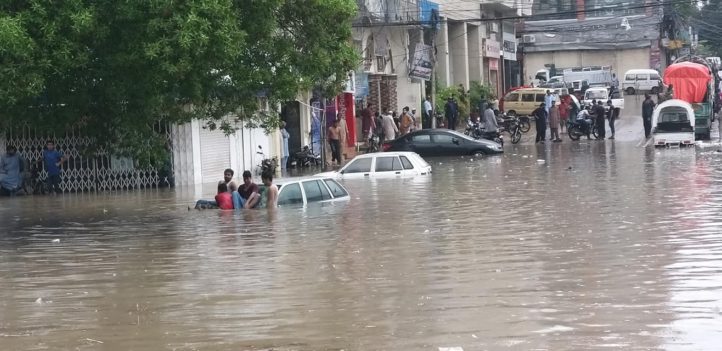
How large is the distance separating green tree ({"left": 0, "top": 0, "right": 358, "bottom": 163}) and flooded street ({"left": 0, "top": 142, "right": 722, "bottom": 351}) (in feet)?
6.08

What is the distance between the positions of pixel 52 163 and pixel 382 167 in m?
7.89

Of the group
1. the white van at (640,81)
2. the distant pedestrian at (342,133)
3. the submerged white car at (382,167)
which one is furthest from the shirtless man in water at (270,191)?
the white van at (640,81)

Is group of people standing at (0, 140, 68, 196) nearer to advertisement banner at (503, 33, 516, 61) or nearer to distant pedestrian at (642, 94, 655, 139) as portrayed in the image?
distant pedestrian at (642, 94, 655, 139)

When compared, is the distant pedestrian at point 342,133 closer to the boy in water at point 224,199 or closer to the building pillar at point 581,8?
the boy in water at point 224,199

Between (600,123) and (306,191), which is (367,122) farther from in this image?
(306,191)

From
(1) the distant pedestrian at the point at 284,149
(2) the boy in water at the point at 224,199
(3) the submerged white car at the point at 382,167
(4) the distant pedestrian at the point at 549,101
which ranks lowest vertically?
(2) the boy in water at the point at 224,199

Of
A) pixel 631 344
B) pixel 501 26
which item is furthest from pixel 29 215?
pixel 501 26

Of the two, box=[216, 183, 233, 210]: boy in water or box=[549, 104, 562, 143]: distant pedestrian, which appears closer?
box=[216, 183, 233, 210]: boy in water

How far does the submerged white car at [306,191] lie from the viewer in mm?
21844

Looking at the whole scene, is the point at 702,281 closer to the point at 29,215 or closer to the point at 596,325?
the point at 596,325

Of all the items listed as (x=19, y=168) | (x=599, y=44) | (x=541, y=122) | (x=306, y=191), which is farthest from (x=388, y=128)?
(x=599, y=44)

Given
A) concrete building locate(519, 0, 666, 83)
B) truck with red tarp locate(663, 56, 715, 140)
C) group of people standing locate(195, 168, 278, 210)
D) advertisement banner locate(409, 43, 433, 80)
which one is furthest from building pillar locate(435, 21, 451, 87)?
group of people standing locate(195, 168, 278, 210)

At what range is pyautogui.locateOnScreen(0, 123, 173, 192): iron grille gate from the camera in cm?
3145

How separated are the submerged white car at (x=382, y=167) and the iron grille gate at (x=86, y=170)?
4.69 metres
